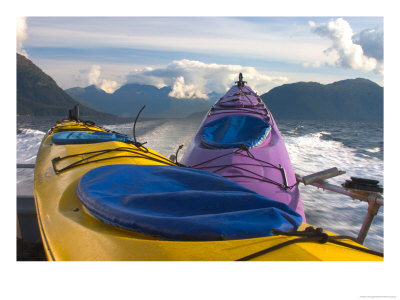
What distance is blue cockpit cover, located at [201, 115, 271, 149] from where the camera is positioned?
10.8ft

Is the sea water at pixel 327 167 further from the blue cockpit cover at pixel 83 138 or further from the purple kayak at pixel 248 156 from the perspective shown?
the purple kayak at pixel 248 156

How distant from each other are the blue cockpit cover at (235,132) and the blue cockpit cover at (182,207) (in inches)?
67.1

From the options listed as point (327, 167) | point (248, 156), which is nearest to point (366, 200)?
point (248, 156)

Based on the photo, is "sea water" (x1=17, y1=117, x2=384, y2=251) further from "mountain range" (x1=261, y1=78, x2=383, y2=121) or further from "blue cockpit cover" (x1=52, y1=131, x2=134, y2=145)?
"mountain range" (x1=261, y1=78, x2=383, y2=121)

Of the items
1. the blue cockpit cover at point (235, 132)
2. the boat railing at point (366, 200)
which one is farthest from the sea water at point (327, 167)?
the blue cockpit cover at point (235, 132)

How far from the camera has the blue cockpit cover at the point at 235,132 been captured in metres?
3.29

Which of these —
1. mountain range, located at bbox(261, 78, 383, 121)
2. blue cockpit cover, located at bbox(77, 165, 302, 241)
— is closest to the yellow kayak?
blue cockpit cover, located at bbox(77, 165, 302, 241)

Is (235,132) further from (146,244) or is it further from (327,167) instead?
(327,167)

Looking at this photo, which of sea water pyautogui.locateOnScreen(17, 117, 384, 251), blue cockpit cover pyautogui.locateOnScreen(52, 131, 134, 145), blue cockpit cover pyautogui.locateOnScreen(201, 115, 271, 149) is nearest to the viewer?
blue cockpit cover pyautogui.locateOnScreen(52, 131, 134, 145)

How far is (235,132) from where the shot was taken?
11.7ft

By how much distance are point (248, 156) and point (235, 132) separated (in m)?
0.60

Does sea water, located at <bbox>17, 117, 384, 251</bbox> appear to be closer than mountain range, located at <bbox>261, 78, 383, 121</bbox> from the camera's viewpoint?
Yes

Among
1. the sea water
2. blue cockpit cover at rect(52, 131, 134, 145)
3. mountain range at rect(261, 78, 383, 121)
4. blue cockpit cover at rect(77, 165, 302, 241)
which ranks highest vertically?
mountain range at rect(261, 78, 383, 121)

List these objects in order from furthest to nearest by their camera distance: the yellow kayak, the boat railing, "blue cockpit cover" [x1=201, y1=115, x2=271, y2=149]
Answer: "blue cockpit cover" [x1=201, y1=115, x2=271, y2=149]
the boat railing
the yellow kayak
